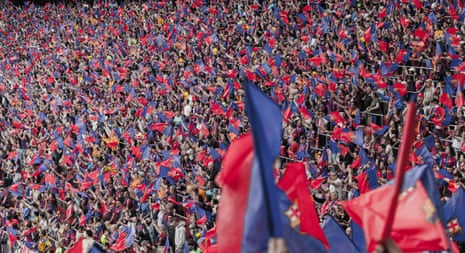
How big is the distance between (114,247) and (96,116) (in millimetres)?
8589

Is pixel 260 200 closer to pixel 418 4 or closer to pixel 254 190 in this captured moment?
pixel 254 190

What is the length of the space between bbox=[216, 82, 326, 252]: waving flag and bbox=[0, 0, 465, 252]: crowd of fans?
21.6ft

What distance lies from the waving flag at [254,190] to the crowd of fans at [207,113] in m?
6.57

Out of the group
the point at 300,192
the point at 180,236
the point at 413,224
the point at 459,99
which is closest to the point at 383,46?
the point at 459,99

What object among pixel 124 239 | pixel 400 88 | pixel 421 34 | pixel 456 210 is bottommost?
pixel 456 210

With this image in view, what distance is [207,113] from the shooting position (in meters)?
17.3

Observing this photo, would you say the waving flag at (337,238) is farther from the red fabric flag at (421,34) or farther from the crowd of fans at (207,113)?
the red fabric flag at (421,34)

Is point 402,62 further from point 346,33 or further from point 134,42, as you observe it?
point 134,42

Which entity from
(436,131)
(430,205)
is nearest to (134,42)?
(436,131)

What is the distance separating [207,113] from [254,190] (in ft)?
44.7

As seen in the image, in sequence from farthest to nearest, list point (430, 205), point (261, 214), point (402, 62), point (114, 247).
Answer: point (402, 62) → point (114, 247) → point (430, 205) → point (261, 214)

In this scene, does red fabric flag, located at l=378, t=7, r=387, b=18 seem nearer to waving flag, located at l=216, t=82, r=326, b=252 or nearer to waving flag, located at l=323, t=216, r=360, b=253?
waving flag, located at l=323, t=216, r=360, b=253

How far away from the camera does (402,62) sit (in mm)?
15961

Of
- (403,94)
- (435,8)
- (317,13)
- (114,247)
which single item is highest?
(317,13)
